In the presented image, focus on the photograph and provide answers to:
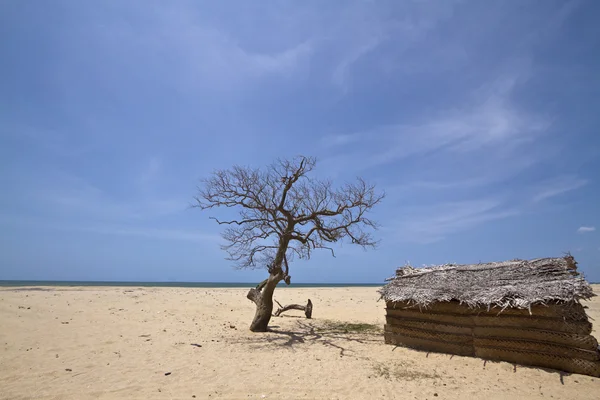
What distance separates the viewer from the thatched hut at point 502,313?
7.51m

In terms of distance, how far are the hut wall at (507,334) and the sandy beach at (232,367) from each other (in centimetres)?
31

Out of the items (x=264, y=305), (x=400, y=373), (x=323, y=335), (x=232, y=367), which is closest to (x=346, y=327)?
(x=323, y=335)

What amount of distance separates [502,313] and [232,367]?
6987mm

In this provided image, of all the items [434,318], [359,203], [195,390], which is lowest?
[195,390]

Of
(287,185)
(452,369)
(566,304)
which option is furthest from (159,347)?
(566,304)

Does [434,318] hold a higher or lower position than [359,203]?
lower

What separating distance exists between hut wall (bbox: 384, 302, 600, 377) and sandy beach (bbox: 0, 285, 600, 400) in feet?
1.03

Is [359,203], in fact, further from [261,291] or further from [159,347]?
[159,347]

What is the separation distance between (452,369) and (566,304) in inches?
120

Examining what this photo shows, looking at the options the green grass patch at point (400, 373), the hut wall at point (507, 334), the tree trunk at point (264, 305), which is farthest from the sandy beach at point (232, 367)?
the tree trunk at point (264, 305)

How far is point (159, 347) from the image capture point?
31.9ft

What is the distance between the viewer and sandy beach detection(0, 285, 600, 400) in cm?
640

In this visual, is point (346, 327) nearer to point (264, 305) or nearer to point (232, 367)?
point (264, 305)

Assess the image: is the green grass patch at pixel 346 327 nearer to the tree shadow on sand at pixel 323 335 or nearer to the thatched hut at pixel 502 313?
the tree shadow on sand at pixel 323 335
